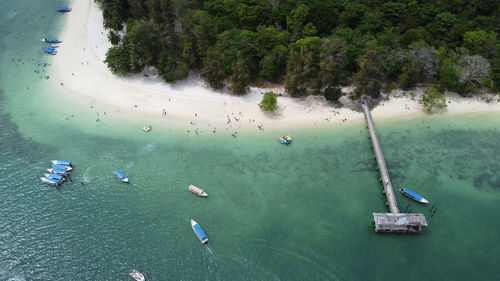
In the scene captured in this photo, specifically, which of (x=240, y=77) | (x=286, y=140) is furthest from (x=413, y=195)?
(x=240, y=77)

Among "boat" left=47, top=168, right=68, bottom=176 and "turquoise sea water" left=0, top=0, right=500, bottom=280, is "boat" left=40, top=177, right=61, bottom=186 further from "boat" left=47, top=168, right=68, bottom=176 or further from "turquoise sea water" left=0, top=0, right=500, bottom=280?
"boat" left=47, top=168, right=68, bottom=176

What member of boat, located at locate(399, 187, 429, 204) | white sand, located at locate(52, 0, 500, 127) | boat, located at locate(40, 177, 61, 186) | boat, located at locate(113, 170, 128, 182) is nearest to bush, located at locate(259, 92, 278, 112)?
white sand, located at locate(52, 0, 500, 127)

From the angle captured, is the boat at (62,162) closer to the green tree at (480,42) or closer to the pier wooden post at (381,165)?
the pier wooden post at (381,165)

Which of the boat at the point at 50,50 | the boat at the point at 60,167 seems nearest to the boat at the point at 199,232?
the boat at the point at 60,167

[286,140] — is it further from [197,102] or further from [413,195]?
[413,195]

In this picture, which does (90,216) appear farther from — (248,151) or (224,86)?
(224,86)
